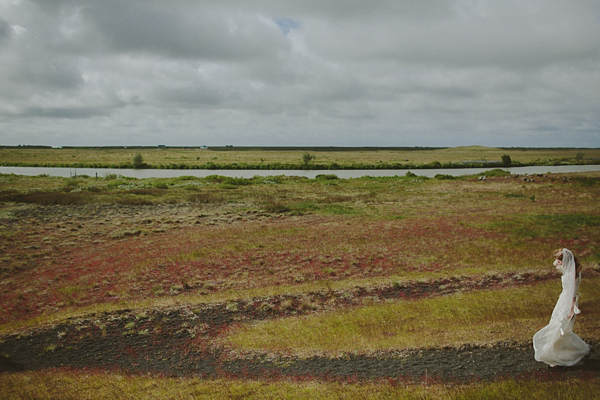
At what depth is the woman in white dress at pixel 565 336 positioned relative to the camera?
332 inches

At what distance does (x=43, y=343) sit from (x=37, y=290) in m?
5.90

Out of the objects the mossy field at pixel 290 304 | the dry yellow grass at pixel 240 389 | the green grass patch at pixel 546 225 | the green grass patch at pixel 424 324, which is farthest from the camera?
the green grass patch at pixel 546 225

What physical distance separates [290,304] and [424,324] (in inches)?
190

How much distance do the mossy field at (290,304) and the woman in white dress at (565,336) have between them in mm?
249

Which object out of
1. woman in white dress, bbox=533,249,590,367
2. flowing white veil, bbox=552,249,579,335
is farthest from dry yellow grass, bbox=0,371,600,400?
flowing white veil, bbox=552,249,579,335

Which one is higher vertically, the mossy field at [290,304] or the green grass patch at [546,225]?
the green grass patch at [546,225]

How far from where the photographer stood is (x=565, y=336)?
27.7 ft

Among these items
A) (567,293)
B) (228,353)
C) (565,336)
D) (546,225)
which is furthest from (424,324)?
(546,225)

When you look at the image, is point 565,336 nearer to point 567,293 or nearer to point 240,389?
point 567,293

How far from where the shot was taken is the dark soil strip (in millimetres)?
8922

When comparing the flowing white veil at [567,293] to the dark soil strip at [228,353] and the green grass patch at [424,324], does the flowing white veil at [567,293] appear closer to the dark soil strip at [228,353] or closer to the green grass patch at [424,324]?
the dark soil strip at [228,353]

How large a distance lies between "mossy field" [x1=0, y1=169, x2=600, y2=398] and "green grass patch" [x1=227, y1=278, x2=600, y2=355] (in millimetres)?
74

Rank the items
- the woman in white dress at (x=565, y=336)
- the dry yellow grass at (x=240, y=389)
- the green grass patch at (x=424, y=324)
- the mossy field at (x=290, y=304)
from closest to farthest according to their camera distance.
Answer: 1. the dry yellow grass at (x=240, y=389)
2. the woman in white dress at (x=565, y=336)
3. the mossy field at (x=290, y=304)
4. the green grass patch at (x=424, y=324)

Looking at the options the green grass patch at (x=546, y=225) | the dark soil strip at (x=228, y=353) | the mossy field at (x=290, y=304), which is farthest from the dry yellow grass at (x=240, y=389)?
the green grass patch at (x=546, y=225)
